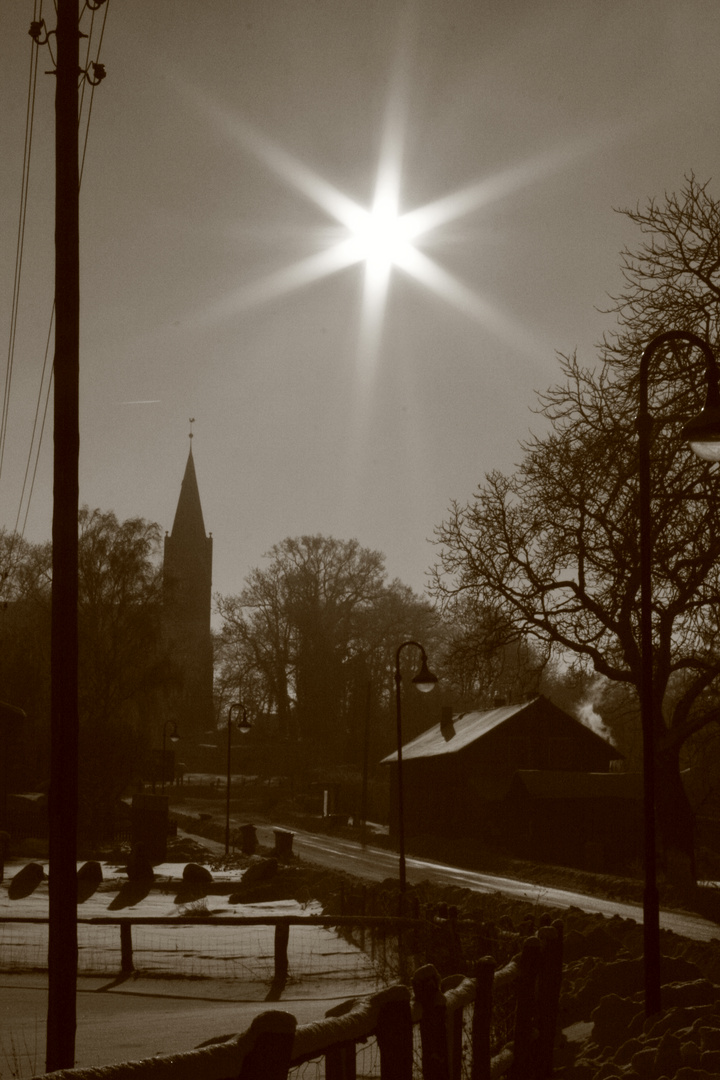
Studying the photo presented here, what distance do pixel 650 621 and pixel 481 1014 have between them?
6.14m

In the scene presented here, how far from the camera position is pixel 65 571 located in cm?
897

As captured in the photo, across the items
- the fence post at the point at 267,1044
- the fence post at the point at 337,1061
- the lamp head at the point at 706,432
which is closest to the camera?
the fence post at the point at 267,1044

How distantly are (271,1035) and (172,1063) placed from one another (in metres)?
0.50

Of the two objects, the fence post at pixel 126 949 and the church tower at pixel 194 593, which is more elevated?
the church tower at pixel 194 593

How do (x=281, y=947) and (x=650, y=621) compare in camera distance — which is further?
(x=281, y=947)

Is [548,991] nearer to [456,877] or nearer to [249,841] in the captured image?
[456,877]

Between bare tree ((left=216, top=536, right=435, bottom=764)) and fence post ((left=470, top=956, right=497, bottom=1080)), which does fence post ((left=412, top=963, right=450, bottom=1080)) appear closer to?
fence post ((left=470, top=956, right=497, bottom=1080))

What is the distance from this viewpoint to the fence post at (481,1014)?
6.97 metres

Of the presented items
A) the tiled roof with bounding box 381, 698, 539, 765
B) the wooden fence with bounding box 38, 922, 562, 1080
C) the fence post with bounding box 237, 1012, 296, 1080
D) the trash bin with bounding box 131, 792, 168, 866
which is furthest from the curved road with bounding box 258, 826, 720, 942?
the fence post with bounding box 237, 1012, 296, 1080

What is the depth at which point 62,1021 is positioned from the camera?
805cm

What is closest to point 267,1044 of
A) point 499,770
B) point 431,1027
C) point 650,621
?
→ point 431,1027

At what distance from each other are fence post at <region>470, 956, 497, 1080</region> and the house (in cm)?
3674

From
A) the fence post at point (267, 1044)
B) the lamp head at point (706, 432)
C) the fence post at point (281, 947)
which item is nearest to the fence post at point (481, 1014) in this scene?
the fence post at point (267, 1044)

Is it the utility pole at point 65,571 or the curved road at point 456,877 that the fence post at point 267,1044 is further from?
the curved road at point 456,877
